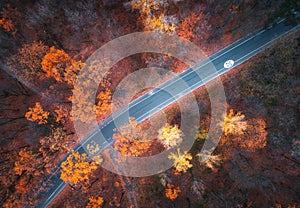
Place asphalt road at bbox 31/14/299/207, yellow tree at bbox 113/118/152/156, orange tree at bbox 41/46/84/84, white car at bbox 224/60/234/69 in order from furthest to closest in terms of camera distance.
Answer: white car at bbox 224/60/234/69, asphalt road at bbox 31/14/299/207, yellow tree at bbox 113/118/152/156, orange tree at bbox 41/46/84/84

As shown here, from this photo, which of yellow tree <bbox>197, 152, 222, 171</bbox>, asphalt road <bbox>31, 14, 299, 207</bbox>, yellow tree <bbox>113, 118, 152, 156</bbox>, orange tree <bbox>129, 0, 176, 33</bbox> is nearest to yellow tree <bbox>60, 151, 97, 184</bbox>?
asphalt road <bbox>31, 14, 299, 207</bbox>

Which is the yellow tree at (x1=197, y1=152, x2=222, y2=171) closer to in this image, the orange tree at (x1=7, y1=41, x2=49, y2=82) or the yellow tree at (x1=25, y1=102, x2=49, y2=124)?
the yellow tree at (x1=25, y1=102, x2=49, y2=124)

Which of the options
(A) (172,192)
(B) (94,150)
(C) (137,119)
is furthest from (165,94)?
(A) (172,192)

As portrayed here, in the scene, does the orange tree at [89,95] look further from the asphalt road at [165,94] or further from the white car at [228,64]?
the white car at [228,64]

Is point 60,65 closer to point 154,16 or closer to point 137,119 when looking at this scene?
point 137,119

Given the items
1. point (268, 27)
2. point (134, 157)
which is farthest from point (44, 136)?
point (268, 27)

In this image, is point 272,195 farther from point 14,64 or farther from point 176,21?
point 14,64
